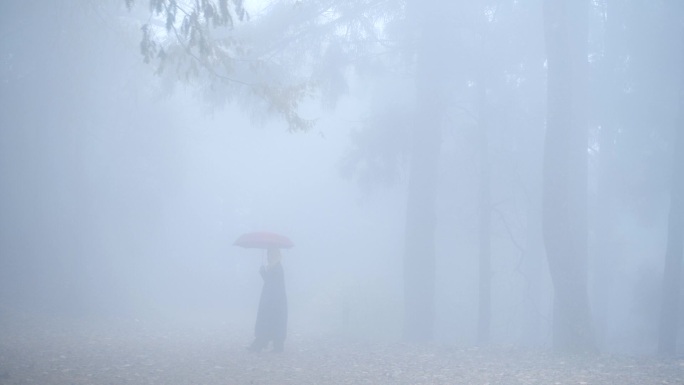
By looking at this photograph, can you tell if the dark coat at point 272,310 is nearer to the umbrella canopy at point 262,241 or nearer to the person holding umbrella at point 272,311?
the person holding umbrella at point 272,311

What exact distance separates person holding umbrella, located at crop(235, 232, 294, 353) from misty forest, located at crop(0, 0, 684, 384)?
0.04 m

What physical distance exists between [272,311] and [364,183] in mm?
7524

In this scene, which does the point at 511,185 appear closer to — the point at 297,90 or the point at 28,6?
the point at 297,90

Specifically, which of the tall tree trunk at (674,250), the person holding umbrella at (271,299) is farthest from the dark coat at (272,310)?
the tall tree trunk at (674,250)

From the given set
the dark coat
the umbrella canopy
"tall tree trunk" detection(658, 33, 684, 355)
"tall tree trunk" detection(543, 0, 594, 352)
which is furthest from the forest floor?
"tall tree trunk" detection(658, 33, 684, 355)

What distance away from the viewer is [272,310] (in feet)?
42.1

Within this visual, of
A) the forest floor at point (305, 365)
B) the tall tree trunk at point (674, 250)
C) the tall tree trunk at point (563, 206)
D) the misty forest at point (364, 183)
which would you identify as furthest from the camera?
the tall tree trunk at point (674, 250)

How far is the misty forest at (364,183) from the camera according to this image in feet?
39.3

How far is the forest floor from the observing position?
31.7 ft

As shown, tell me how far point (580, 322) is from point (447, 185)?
35.4 ft

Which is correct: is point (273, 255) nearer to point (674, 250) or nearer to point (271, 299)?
point (271, 299)

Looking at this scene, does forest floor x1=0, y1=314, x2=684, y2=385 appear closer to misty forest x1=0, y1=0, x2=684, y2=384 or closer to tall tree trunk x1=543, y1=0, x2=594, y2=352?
misty forest x1=0, y1=0, x2=684, y2=384

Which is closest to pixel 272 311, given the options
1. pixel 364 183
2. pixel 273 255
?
pixel 273 255

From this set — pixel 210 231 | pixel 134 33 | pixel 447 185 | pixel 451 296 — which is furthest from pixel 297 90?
pixel 210 231
